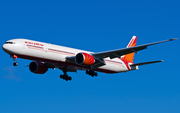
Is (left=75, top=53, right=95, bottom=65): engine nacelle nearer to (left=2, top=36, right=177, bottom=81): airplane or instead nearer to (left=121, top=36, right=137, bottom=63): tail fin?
(left=2, top=36, right=177, bottom=81): airplane

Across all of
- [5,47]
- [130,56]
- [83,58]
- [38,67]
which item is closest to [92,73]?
[83,58]

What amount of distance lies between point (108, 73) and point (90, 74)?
4.16 metres

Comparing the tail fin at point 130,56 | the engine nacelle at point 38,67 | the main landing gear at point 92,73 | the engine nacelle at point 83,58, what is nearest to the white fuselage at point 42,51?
the main landing gear at point 92,73

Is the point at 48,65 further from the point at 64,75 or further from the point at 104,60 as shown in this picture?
the point at 104,60

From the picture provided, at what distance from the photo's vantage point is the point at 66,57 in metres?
47.6

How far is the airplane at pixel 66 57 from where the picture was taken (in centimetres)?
4428

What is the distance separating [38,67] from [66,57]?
7.04 metres

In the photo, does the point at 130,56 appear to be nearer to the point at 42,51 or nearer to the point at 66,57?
the point at 66,57

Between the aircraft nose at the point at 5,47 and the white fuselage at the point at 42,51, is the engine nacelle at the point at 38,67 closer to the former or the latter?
the white fuselage at the point at 42,51

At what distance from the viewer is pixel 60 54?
154 feet

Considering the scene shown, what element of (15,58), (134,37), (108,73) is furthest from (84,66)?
(134,37)

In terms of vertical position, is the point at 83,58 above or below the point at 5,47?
above

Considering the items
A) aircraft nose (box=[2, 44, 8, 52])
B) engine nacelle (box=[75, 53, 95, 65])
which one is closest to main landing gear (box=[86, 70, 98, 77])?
engine nacelle (box=[75, 53, 95, 65])

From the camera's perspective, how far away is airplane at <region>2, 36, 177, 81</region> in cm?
4428
